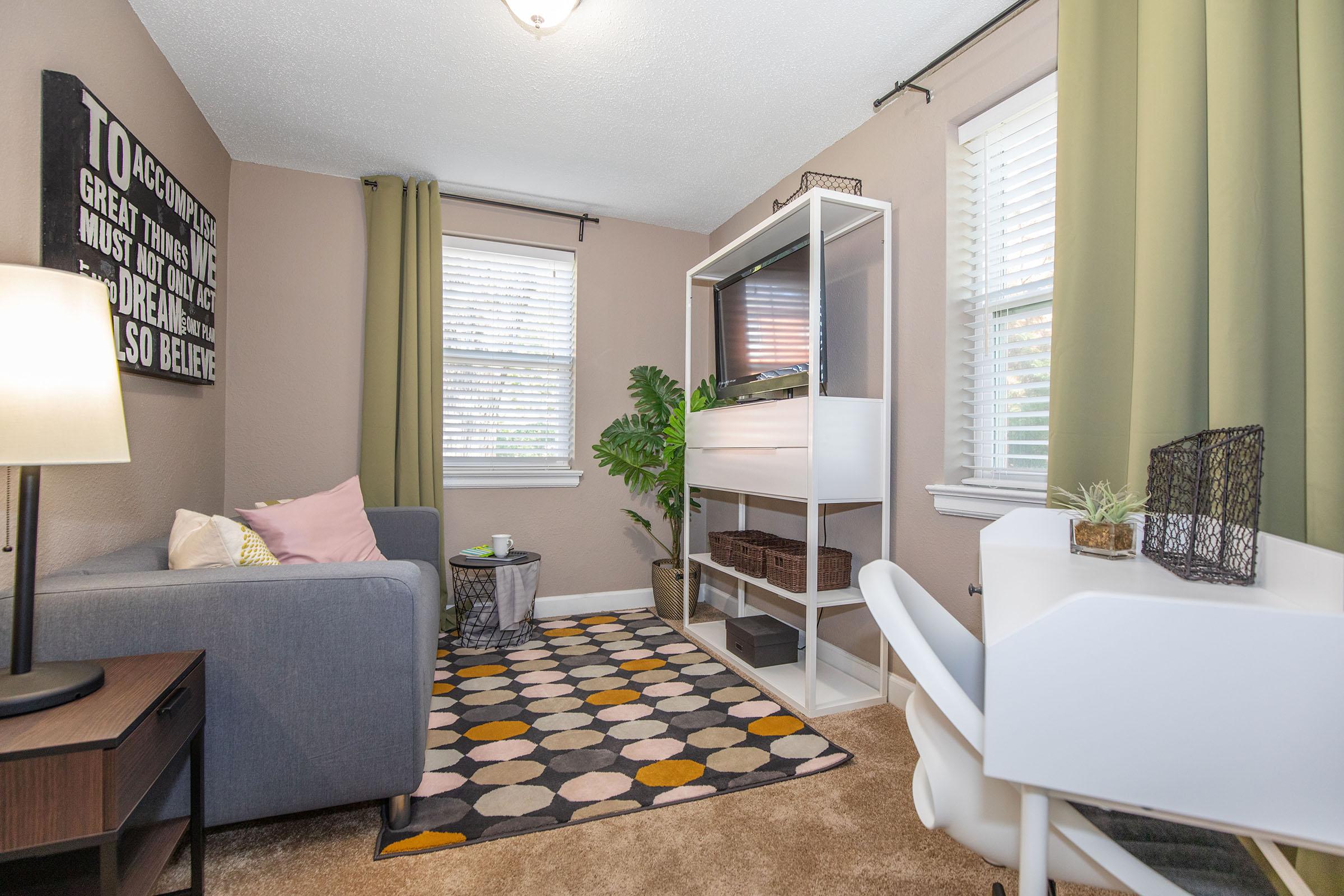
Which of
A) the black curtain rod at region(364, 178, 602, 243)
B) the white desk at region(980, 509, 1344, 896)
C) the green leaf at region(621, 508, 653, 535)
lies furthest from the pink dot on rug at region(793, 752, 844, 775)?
the black curtain rod at region(364, 178, 602, 243)

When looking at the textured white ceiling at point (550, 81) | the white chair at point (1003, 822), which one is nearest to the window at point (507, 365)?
the textured white ceiling at point (550, 81)

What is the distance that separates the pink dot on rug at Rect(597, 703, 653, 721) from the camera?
2355mm

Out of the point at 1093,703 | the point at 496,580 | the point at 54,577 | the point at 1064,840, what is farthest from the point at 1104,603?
the point at 496,580

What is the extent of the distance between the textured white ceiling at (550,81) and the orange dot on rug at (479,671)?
7.89ft

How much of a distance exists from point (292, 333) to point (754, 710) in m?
2.86

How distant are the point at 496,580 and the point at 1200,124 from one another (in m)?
3.01

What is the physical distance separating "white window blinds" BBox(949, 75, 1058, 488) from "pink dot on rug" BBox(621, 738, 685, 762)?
4.53 ft

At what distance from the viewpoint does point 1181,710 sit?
0.69 meters

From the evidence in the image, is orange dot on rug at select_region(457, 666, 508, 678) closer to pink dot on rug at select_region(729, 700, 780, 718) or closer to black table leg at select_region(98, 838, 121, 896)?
pink dot on rug at select_region(729, 700, 780, 718)

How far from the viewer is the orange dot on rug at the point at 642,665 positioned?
9.45 ft

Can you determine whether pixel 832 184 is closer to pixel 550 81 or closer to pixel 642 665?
pixel 550 81

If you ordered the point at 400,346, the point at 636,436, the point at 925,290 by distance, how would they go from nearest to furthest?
the point at 925,290
the point at 400,346
the point at 636,436

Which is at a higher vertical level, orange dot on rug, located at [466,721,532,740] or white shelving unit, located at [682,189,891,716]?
white shelving unit, located at [682,189,891,716]

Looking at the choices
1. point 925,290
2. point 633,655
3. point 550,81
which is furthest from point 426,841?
point 550,81
